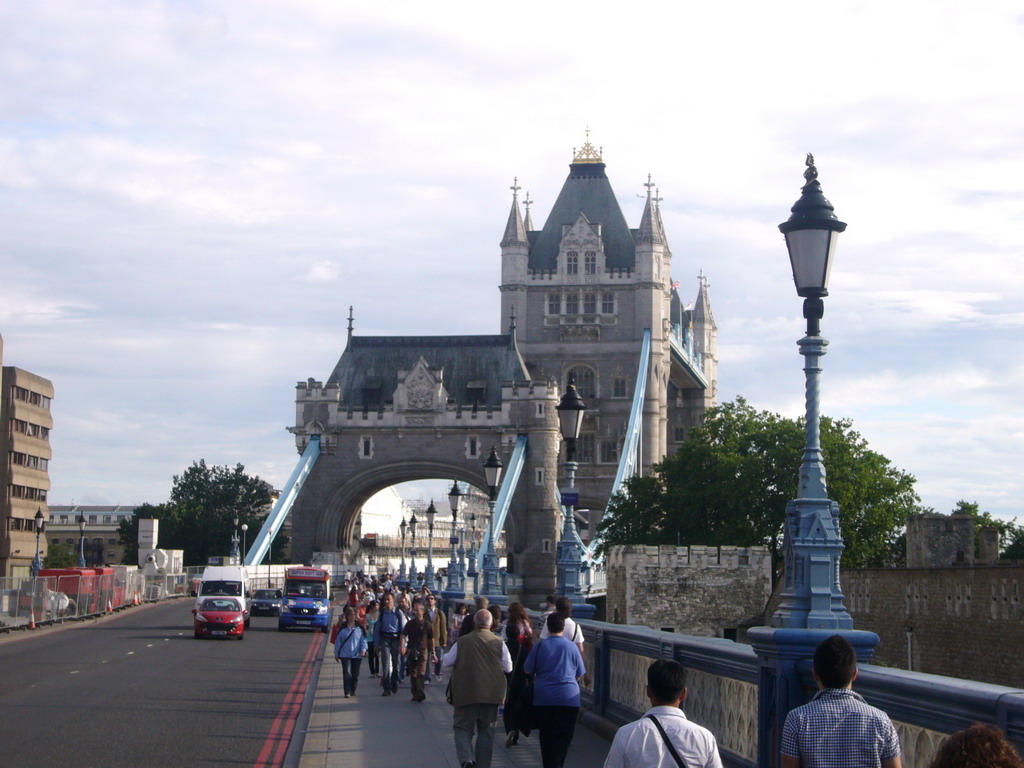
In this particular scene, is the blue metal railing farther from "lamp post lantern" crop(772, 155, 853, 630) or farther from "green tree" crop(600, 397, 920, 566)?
"lamp post lantern" crop(772, 155, 853, 630)

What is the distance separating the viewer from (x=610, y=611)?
179 feet

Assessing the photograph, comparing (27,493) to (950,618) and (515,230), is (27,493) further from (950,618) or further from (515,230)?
(950,618)

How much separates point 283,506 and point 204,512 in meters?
40.3

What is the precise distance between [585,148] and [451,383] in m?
20.8

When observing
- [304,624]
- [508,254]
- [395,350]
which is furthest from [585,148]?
[304,624]

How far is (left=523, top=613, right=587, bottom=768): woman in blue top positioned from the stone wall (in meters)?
21.2

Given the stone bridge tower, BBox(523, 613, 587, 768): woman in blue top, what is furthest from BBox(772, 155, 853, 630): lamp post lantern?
the stone bridge tower

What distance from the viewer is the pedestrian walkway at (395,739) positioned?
1331 cm

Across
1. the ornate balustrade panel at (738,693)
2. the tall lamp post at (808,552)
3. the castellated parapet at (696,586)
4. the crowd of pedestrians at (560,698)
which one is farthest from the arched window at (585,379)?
the tall lamp post at (808,552)

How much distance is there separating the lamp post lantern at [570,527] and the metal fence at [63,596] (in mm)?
22398

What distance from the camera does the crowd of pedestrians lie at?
575 centimetres

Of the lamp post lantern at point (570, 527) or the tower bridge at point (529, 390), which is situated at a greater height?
the tower bridge at point (529, 390)

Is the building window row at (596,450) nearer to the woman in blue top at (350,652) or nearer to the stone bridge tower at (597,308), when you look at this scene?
the stone bridge tower at (597,308)

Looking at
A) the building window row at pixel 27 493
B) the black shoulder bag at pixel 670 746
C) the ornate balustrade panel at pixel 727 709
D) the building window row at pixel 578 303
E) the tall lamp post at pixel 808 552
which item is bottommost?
the ornate balustrade panel at pixel 727 709
